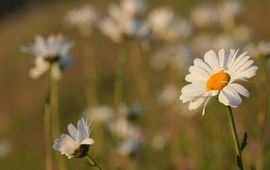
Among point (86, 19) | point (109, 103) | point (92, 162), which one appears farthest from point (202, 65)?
point (109, 103)

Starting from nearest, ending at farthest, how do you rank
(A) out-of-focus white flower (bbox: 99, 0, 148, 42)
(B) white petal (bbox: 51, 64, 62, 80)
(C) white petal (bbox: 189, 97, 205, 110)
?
(C) white petal (bbox: 189, 97, 205, 110) → (B) white petal (bbox: 51, 64, 62, 80) → (A) out-of-focus white flower (bbox: 99, 0, 148, 42)

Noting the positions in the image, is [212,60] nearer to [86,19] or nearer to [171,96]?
[86,19]

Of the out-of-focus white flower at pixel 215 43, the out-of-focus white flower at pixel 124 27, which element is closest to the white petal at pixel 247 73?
the out-of-focus white flower at pixel 124 27

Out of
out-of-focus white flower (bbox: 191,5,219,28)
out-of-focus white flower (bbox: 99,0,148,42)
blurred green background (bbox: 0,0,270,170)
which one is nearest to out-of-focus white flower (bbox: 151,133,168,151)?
blurred green background (bbox: 0,0,270,170)

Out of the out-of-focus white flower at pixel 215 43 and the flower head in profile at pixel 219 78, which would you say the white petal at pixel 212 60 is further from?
the out-of-focus white flower at pixel 215 43

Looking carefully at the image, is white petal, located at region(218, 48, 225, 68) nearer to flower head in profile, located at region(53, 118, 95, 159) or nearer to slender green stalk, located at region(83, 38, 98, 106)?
flower head in profile, located at region(53, 118, 95, 159)

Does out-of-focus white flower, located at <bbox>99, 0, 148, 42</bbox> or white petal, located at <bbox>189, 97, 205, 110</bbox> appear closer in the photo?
white petal, located at <bbox>189, 97, 205, 110</bbox>
